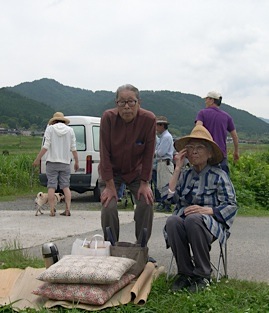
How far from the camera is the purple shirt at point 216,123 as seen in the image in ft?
26.6

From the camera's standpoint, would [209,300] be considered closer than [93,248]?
Yes

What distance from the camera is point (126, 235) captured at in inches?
293

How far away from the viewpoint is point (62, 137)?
941 centimetres

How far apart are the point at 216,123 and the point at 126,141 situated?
3199 mm

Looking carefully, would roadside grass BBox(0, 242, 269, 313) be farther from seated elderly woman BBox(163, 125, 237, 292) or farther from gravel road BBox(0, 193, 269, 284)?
gravel road BBox(0, 193, 269, 284)

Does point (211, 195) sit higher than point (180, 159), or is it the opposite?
point (180, 159)

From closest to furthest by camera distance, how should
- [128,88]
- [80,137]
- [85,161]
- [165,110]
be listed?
[128,88]
[85,161]
[80,137]
[165,110]

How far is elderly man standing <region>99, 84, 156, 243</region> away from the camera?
5223mm

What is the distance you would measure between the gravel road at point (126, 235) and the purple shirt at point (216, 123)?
139cm

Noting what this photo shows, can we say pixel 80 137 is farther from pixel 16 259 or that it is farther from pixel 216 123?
pixel 16 259

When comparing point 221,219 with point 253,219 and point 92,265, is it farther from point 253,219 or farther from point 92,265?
point 253,219

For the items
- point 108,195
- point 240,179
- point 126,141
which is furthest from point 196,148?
point 240,179

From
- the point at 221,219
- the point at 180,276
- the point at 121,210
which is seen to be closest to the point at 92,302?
the point at 180,276

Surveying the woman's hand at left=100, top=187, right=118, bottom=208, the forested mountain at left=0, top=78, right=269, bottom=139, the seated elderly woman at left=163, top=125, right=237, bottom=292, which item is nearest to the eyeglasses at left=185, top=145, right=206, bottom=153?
the seated elderly woman at left=163, top=125, right=237, bottom=292
